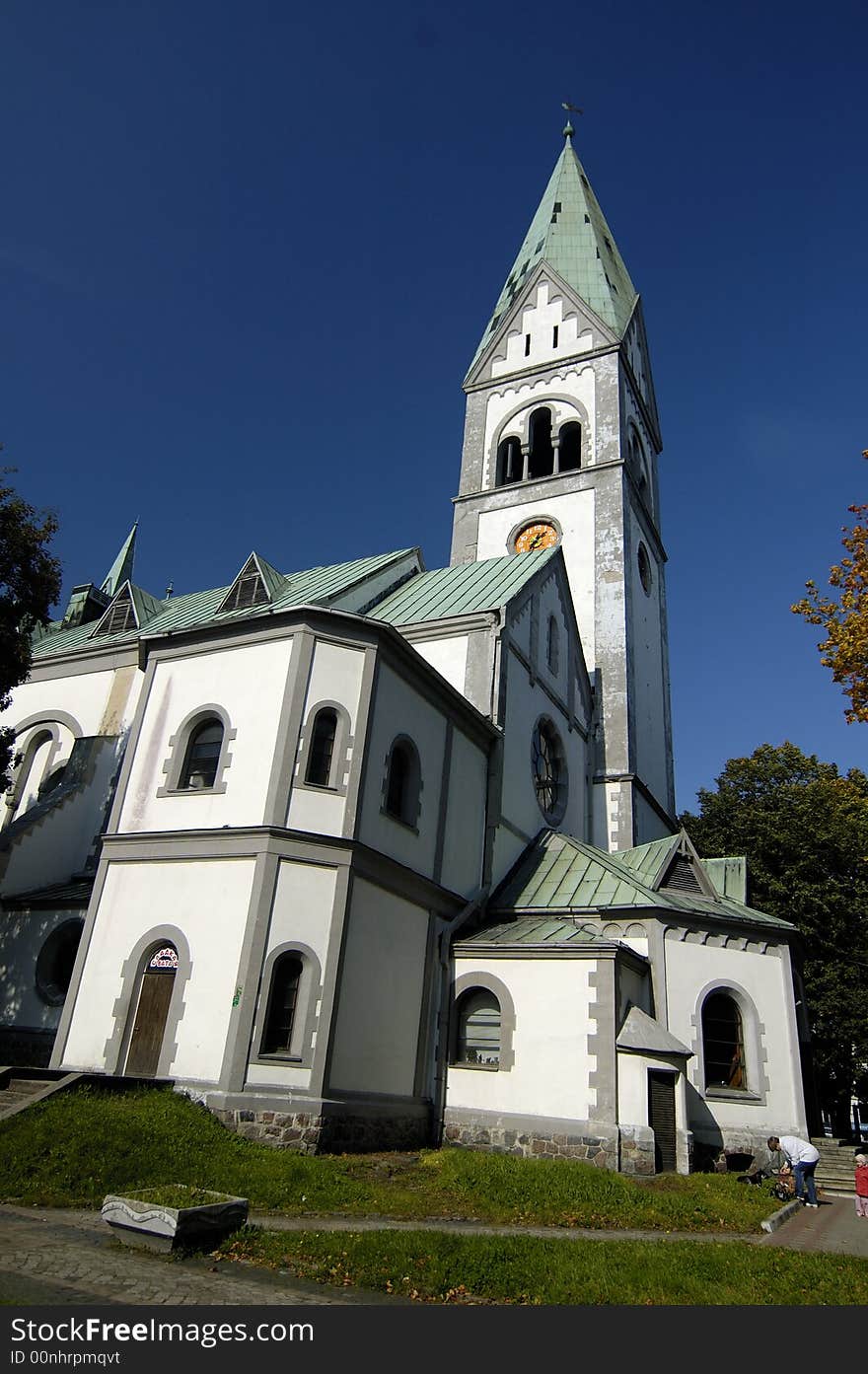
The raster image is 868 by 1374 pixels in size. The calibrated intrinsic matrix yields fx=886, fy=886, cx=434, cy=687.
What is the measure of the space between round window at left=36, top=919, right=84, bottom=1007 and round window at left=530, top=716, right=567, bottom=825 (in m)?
12.9

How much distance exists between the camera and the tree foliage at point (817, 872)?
32750mm

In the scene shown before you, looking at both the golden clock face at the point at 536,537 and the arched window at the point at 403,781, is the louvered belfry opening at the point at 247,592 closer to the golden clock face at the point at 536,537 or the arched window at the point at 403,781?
the arched window at the point at 403,781

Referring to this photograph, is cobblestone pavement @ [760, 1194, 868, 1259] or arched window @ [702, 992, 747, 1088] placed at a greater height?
arched window @ [702, 992, 747, 1088]

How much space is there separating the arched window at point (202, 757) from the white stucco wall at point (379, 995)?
4.01 metres

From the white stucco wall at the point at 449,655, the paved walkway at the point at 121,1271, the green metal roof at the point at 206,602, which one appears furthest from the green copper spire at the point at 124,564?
the paved walkway at the point at 121,1271

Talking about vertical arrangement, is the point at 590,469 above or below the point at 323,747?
above

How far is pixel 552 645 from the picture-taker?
1108 inches

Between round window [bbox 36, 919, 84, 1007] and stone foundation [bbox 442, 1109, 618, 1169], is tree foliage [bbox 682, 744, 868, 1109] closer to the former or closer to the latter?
stone foundation [bbox 442, 1109, 618, 1169]

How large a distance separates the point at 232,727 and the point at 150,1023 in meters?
5.80

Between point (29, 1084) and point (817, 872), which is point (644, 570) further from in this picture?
point (29, 1084)

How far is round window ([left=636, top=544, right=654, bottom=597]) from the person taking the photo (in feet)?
121

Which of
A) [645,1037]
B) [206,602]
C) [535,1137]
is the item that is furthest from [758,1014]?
[206,602]

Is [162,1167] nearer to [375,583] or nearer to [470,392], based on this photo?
[375,583]

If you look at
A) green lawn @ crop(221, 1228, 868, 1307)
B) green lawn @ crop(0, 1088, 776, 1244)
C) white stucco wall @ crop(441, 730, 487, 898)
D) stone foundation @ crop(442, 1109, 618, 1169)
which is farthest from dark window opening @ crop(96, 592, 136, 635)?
green lawn @ crop(221, 1228, 868, 1307)
